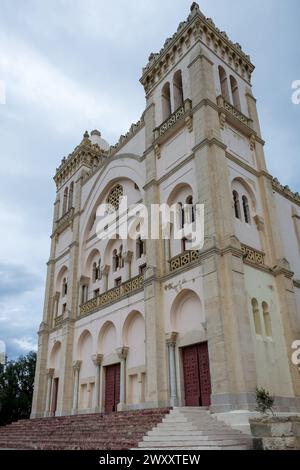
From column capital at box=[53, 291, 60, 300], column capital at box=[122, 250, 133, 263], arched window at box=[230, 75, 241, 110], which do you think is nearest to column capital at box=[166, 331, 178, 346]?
column capital at box=[122, 250, 133, 263]

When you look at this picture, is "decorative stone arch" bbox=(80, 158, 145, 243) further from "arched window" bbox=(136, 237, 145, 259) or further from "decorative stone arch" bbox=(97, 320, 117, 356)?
"decorative stone arch" bbox=(97, 320, 117, 356)

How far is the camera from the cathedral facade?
1301 centimetres

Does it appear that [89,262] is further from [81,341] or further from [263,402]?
[263,402]

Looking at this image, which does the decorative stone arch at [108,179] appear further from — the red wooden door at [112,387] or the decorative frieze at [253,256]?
the red wooden door at [112,387]

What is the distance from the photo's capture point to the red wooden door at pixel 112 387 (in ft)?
57.1

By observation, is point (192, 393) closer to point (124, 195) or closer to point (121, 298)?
point (121, 298)

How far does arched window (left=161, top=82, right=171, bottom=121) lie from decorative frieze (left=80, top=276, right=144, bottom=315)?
334 inches

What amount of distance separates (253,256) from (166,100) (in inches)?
385

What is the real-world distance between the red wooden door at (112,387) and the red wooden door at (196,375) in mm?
4765

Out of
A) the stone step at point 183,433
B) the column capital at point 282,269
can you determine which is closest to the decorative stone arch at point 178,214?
the column capital at point 282,269

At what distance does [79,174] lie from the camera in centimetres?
2734
